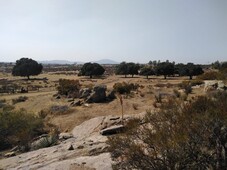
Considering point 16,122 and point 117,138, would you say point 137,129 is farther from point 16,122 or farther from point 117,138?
point 16,122

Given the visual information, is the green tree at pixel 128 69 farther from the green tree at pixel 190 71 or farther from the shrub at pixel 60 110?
the shrub at pixel 60 110

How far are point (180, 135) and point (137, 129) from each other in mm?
1945

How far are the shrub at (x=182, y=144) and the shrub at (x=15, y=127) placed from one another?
12.9 m

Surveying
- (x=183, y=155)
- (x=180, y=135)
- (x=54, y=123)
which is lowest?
(x=54, y=123)

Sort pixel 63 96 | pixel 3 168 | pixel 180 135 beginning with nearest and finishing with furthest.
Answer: pixel 180 135
pixel 3 168
pixel 63 96

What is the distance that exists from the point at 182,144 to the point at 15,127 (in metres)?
17.0

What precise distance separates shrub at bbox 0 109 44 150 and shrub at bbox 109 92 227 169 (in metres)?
12.9

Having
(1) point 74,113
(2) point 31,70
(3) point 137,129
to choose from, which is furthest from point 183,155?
(2) point 31,70

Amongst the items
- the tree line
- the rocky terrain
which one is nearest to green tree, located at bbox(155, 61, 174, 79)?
the tree line

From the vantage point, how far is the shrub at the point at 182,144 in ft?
30.3

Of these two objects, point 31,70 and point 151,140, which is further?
point 31,70

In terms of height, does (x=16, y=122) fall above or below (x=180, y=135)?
below

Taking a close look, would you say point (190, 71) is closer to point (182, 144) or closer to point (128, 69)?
point (128, 69)

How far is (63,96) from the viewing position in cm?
4250
